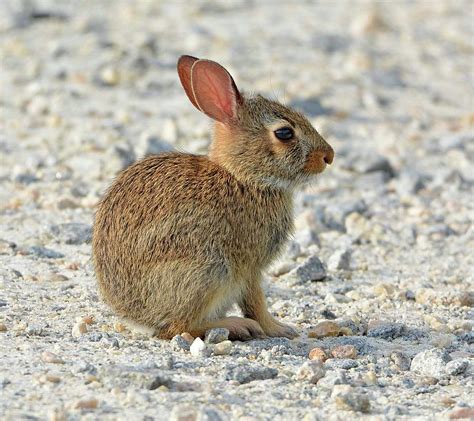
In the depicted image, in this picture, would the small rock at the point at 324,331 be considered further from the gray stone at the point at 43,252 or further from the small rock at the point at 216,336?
the gray stone at the point at 43,252

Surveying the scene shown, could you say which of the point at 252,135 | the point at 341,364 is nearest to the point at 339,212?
the point at 252,135

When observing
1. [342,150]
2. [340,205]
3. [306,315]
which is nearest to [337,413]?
[306,315]

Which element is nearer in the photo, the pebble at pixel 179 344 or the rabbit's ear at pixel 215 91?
the pebble at pixel 179 344

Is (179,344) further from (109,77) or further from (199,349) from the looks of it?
(109,77)

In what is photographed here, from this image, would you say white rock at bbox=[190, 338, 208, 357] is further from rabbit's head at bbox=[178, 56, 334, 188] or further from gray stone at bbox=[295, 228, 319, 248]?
gray stone at bbox=[295, 228, 319, 248]

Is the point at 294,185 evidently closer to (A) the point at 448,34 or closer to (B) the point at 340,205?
(B) the point at 340,205

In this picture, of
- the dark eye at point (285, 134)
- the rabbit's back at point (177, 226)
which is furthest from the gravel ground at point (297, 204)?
the dark eye at point (285, 134)
